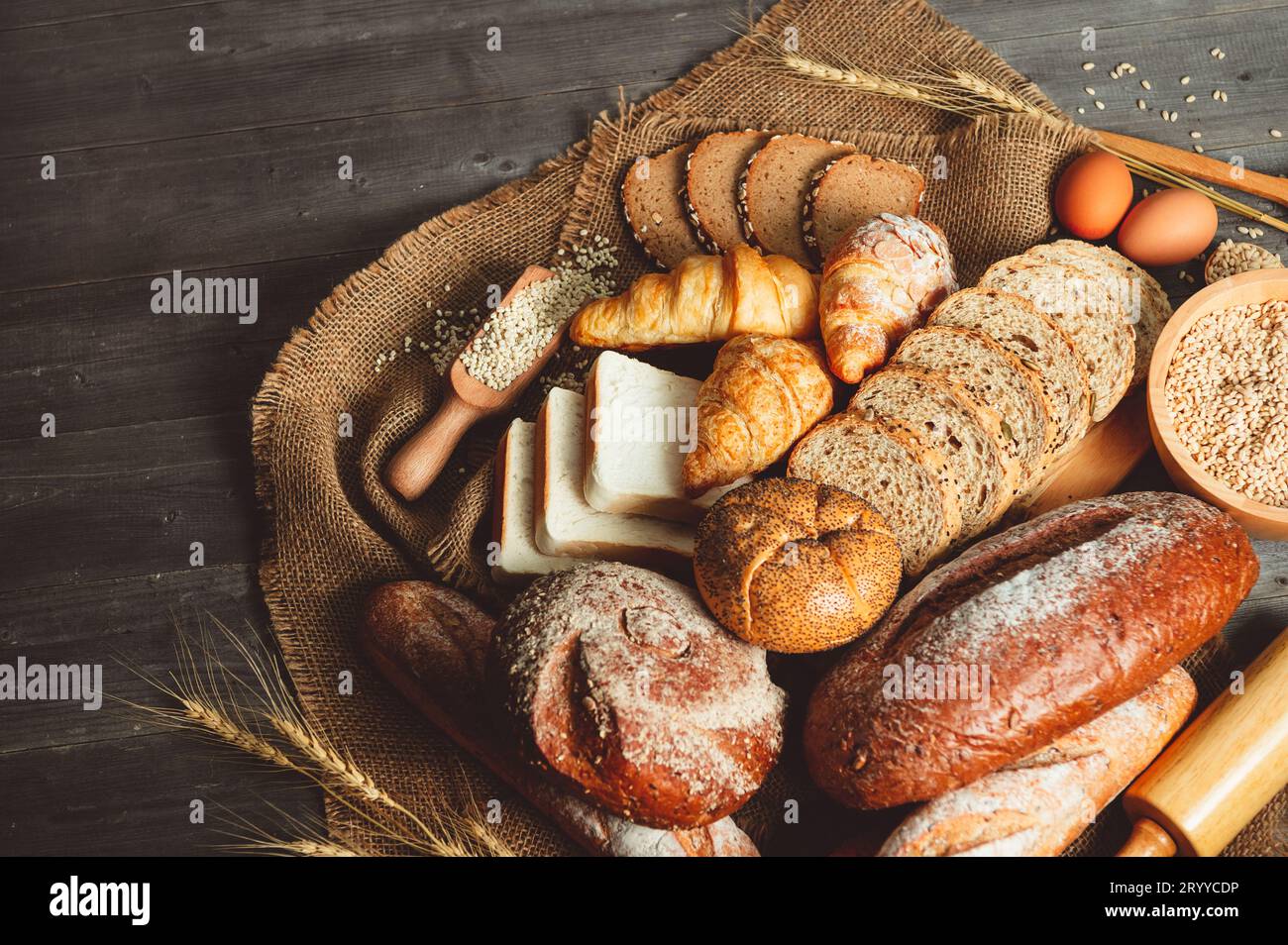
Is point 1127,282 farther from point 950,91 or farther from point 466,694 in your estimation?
point 466,694

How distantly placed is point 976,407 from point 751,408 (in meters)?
0.58

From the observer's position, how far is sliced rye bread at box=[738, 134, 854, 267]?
2.82 metres

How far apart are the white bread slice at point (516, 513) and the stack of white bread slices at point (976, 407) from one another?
0.73 meters

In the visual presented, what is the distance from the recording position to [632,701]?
6.80 ft

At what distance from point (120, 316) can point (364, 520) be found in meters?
1.09

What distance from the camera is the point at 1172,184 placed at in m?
2.91

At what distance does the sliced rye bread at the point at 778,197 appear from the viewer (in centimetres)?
282

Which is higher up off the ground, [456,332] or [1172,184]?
[1172,184]

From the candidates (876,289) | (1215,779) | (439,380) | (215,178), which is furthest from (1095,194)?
(215,178)

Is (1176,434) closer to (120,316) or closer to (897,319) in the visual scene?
(897,319)

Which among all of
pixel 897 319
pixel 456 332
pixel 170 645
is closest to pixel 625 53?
pixel 456 332

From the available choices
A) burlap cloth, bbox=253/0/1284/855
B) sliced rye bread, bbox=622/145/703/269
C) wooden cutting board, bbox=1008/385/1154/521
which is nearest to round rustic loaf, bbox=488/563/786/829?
burlap cloth, bbox=253/0/1284/855

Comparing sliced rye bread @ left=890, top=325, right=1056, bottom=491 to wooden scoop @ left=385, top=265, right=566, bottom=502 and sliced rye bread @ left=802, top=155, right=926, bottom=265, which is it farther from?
wooden scoop @ left=385, top=265, right=566, bottom=502

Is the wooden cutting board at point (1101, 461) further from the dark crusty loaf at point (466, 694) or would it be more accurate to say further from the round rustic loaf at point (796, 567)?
the dark crusty loaf at point (466, 694)
